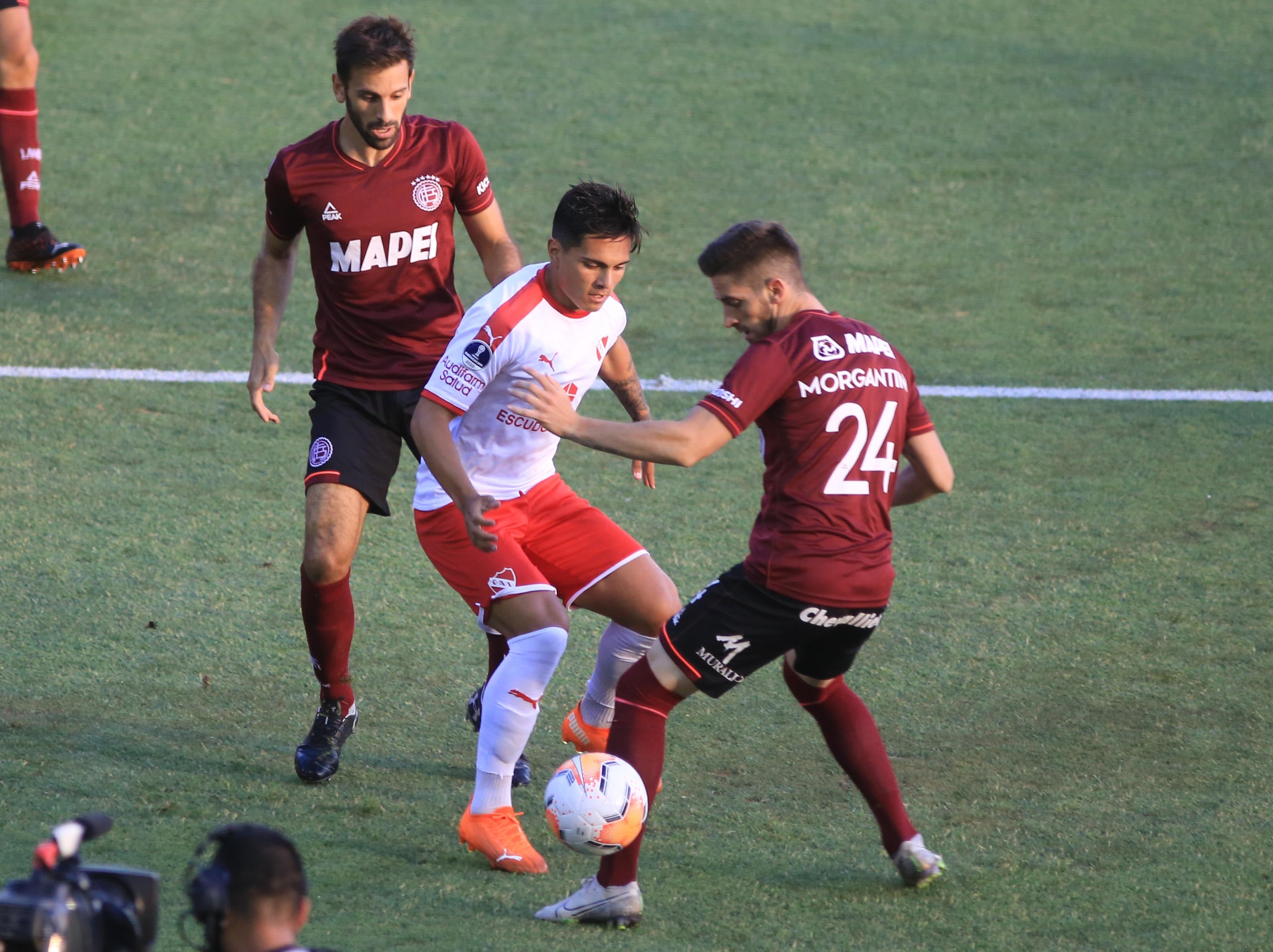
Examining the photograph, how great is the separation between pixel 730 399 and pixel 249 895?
1.76m

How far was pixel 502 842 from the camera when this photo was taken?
13.0 ft

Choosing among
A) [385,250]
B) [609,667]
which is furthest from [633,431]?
[385,250]

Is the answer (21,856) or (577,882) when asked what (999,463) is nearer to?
(577,882)

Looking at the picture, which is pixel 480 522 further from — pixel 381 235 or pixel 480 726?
pixel 381 235

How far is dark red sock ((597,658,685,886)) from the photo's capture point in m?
3.77

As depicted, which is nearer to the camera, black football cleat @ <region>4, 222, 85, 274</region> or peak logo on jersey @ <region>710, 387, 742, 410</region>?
peak logo on jersey @ <region>710, 387, 742, 410</region>

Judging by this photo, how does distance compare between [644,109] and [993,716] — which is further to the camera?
[644,109]

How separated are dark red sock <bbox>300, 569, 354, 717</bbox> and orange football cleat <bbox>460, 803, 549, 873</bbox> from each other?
0.73m

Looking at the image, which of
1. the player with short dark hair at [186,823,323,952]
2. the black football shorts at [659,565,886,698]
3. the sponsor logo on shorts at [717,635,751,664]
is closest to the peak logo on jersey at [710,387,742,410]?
the black football shorts at [659,565,886,698]

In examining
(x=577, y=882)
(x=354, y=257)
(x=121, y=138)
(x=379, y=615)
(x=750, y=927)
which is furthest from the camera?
(x=121, y=138)

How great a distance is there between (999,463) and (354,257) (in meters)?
3.48

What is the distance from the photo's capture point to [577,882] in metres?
3.92

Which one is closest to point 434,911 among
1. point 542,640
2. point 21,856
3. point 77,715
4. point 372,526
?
point 542,640

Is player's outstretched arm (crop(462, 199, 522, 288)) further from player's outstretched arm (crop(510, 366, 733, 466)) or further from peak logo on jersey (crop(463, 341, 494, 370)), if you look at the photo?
player's outstretched arm (crop(510, 366, 733, 466))
